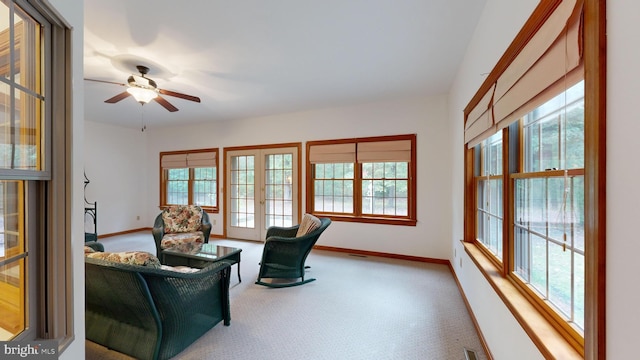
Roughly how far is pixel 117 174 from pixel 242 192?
315 cm

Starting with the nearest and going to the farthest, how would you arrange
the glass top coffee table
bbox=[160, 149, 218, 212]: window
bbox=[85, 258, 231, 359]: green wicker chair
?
1. bbox=[85, 258, 231, 359]: green wicker chair
2. the glass top coffee table
3. bbox=[160, 149, 218, 212]: window

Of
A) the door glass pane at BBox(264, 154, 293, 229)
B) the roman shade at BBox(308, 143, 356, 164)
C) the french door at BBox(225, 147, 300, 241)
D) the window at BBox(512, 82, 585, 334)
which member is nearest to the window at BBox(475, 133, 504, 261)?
the window at BBox(512, 82, 585, 334)

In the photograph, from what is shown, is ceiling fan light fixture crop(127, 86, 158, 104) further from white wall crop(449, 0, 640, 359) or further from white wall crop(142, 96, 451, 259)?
white wall crop(449, 0, 640, 359)

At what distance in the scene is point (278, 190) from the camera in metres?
5.26

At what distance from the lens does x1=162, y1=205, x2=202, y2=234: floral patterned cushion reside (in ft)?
13.6

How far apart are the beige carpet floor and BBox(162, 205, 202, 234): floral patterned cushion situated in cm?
130

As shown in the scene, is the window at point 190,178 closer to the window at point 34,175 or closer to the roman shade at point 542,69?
the window at point 34,175

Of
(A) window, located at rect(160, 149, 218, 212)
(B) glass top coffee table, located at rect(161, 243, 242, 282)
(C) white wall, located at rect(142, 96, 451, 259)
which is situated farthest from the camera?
(A) window, located at rect(160, 149, 218, 212)

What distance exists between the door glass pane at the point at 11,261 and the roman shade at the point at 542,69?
2.10 m

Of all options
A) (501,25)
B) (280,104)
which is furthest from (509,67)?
(280,104)

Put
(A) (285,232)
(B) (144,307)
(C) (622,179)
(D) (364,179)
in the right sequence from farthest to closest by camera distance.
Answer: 1. (D) (364,179)
2. (A) (285,232)
3. (B) (144,307)
4. (C) (622,179)

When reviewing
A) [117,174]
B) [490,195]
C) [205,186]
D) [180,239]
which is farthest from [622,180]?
[117,174]

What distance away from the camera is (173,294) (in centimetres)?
178

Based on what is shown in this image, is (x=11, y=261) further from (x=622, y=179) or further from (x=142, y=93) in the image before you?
(x=142, y=93)
